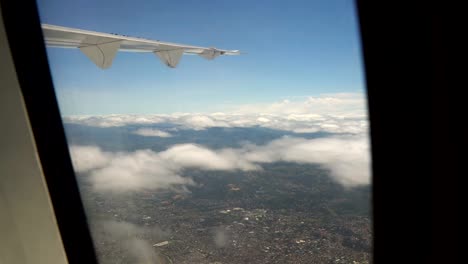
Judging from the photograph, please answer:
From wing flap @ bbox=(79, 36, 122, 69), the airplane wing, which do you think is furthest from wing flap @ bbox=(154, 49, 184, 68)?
wing flap @ bbox=(79, 36, 122, 69)

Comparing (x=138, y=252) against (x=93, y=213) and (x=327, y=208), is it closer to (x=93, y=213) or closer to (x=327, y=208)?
(x=93, y=213)

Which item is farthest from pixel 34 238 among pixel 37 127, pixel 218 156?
pixel 218 156

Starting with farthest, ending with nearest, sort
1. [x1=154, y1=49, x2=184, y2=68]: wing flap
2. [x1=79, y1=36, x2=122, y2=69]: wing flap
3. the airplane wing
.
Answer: [x1=154, y1=49, x2=184, y2=68]: wing flap → [x1=79, y1=36, x2=122, y2=69]: wing flap → the airplane wing

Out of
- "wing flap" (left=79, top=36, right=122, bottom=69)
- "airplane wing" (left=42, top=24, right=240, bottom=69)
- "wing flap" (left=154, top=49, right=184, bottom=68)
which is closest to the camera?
"airplane wing" (left=42, top=24, right=240, bottom=69)

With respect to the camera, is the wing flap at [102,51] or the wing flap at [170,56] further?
the wing flap at [170,56]

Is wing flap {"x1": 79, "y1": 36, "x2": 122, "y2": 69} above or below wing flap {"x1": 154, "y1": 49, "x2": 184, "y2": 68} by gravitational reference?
above

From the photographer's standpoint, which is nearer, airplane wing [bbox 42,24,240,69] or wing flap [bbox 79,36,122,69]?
airplane wing [bbox 42,24,240,69]

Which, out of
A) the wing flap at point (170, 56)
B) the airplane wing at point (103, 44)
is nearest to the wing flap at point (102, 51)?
the airplane wing at point (103, 44)

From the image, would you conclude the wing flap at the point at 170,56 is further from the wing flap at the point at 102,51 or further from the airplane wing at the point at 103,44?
the wing flap at the point at 102,51

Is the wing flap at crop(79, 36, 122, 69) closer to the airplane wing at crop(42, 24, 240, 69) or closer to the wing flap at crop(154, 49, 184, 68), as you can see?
the airplane wing at crop(42, 24, 240, 69)
